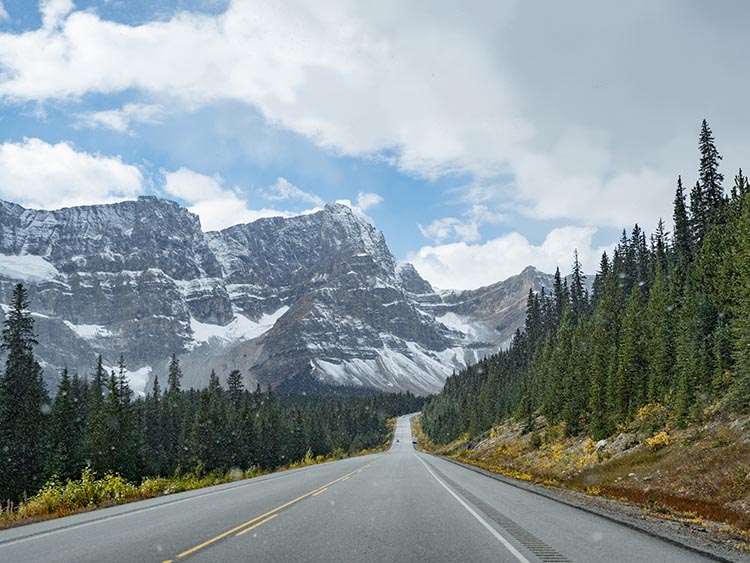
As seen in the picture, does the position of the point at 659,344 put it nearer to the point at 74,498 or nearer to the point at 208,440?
the point at 74,498

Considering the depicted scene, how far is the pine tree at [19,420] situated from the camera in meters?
40.8

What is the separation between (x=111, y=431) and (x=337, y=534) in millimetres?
45531

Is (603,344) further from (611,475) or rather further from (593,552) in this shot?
(593,552)

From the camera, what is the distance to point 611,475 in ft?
83.8

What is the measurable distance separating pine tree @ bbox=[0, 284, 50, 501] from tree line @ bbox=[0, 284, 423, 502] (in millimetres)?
64

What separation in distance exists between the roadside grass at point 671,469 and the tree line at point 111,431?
89.5 ft

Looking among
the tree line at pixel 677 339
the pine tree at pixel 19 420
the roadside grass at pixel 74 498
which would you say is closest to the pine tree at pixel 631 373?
the tree line at pixel 677 339

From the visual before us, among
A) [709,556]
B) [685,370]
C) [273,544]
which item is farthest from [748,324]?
[273,544]

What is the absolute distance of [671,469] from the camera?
2228 cm

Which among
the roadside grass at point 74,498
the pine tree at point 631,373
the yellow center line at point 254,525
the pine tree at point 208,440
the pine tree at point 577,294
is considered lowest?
the pine tree at point 208,440

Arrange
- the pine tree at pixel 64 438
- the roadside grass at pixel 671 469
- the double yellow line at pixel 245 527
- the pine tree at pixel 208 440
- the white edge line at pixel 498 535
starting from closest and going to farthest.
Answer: the white edge line at pixel 498 535 < the double yellow line at pixel 245 527 < the roadside grass at pixel 671 469 < the pine tree at pixel 64 438 < the pine tree at pixel 208 440

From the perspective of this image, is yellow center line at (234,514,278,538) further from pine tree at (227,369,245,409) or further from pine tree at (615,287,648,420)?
pine tree at (227,369,245,409)

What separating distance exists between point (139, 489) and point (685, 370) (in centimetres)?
2823

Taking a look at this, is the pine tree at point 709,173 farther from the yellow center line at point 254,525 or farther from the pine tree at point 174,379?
the pine tree at point 174,379
